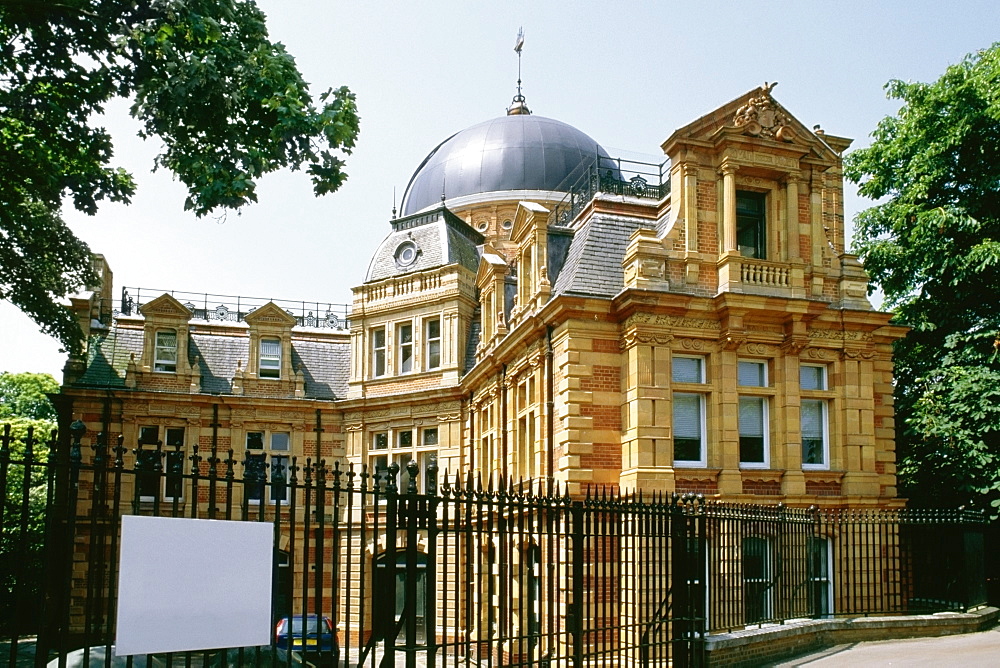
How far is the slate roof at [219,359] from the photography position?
107 feet

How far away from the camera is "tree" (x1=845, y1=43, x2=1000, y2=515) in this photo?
74.0ft

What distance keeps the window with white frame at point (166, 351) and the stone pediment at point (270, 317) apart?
2629mm

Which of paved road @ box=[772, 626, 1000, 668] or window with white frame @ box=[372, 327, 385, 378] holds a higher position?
window with white frame @ box=[372, 327, 385, 378]

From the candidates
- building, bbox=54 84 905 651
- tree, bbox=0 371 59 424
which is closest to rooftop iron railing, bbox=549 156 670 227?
building, bbox=54 84 905 651

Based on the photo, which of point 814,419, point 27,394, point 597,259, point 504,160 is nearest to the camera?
point 597,259

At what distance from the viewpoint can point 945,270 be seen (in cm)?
2469

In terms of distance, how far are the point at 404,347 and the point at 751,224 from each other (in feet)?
49.1

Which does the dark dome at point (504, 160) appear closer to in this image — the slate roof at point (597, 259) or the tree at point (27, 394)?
the slate roof at point (597, 259)

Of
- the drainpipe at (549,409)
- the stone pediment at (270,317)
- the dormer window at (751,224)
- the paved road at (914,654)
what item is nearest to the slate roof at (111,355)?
the stone pediment at (270,317)

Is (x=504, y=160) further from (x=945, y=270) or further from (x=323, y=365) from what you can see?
(x=945, y=270)

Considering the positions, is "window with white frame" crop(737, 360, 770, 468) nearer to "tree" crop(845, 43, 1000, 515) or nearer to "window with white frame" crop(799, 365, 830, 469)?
"window with white frame" crop(799, 365, 830, 469)

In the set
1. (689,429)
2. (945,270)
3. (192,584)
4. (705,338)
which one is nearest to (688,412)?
(689,429)

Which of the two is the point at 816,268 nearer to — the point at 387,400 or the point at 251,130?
the point at 251,130

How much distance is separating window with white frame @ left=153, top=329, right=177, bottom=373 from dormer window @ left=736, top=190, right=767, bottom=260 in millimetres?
20723
